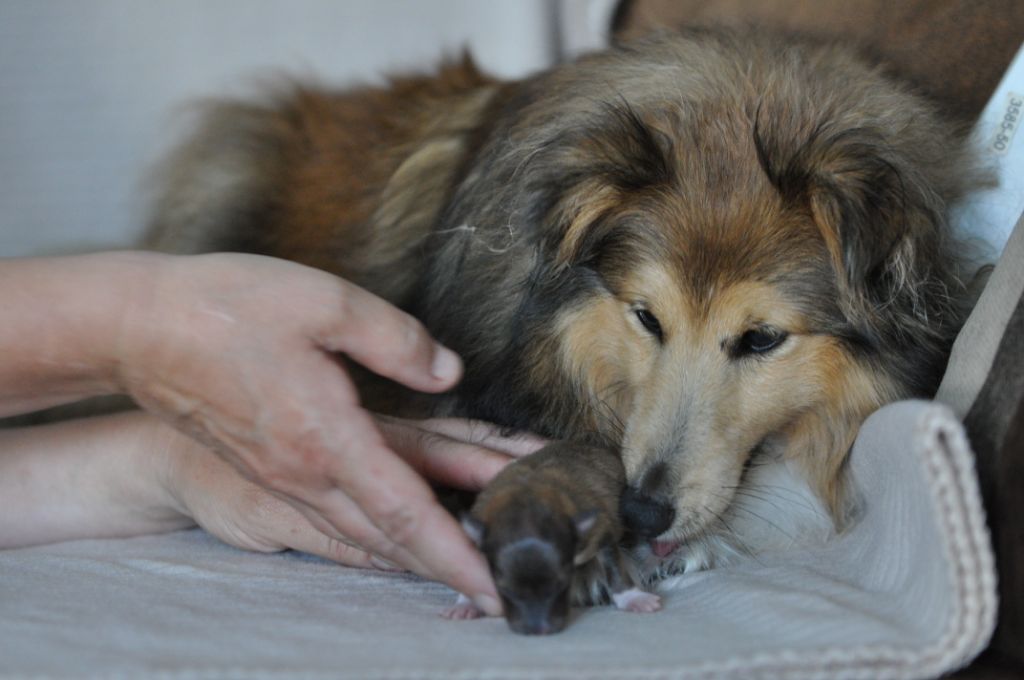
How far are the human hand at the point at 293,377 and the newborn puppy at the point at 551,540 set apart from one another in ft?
0.15

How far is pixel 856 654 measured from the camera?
1061 millimetres

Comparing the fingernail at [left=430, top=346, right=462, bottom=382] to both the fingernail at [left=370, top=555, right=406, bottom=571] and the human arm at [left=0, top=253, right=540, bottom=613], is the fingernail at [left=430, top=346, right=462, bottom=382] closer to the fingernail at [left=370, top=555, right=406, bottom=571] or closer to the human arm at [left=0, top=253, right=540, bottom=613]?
the human arm at [left=0, top=253, right=540, bottom=613]

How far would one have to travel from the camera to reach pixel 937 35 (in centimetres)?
208

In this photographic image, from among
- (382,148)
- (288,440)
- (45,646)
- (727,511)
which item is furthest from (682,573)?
(382,148)

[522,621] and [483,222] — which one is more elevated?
[483,222]

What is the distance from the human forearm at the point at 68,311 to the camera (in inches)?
50.0

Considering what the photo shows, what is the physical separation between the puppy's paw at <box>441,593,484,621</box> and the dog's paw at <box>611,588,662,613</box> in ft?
0.63

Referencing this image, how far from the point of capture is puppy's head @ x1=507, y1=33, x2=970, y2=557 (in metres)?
1.58

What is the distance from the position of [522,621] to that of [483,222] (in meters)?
0.82

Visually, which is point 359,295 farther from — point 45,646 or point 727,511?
point 727,511

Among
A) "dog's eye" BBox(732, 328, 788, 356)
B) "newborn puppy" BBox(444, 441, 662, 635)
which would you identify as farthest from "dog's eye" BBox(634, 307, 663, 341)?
"newborn puppy" BBox(444, 441, 662, 635)

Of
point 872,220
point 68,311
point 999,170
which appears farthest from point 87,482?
point 999,170

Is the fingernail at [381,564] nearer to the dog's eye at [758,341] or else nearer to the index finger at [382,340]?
the index finger at [382,340]

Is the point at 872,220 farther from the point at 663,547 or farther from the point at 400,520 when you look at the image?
the point at 400,520
